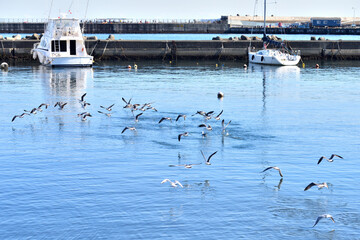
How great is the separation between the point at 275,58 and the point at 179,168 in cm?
5669

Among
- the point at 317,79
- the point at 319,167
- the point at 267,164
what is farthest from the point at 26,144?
the point at 317,79

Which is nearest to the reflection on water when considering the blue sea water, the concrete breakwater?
the blue sea water

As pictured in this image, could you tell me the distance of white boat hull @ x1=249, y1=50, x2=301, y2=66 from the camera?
80000 mm

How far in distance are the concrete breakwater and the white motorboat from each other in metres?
11.6

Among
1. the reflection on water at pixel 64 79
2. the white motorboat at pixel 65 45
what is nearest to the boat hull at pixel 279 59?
the white motorboat at pixel 65 45

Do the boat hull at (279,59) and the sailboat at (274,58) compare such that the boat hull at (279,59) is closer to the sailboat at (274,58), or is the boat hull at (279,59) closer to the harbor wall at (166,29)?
the sailboat at (274,58)

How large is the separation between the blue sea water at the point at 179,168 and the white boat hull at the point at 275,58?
92.5 feet

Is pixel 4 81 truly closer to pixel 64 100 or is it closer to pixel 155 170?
pixel 64 100

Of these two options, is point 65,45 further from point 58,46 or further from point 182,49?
point 182,49

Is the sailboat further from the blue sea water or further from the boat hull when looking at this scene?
the blue sea water

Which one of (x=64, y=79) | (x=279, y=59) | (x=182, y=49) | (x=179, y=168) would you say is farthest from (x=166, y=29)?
(x=179, y=168)

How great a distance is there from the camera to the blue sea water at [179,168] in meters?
19.4

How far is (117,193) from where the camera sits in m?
22.4

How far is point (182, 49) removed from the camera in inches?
3509
